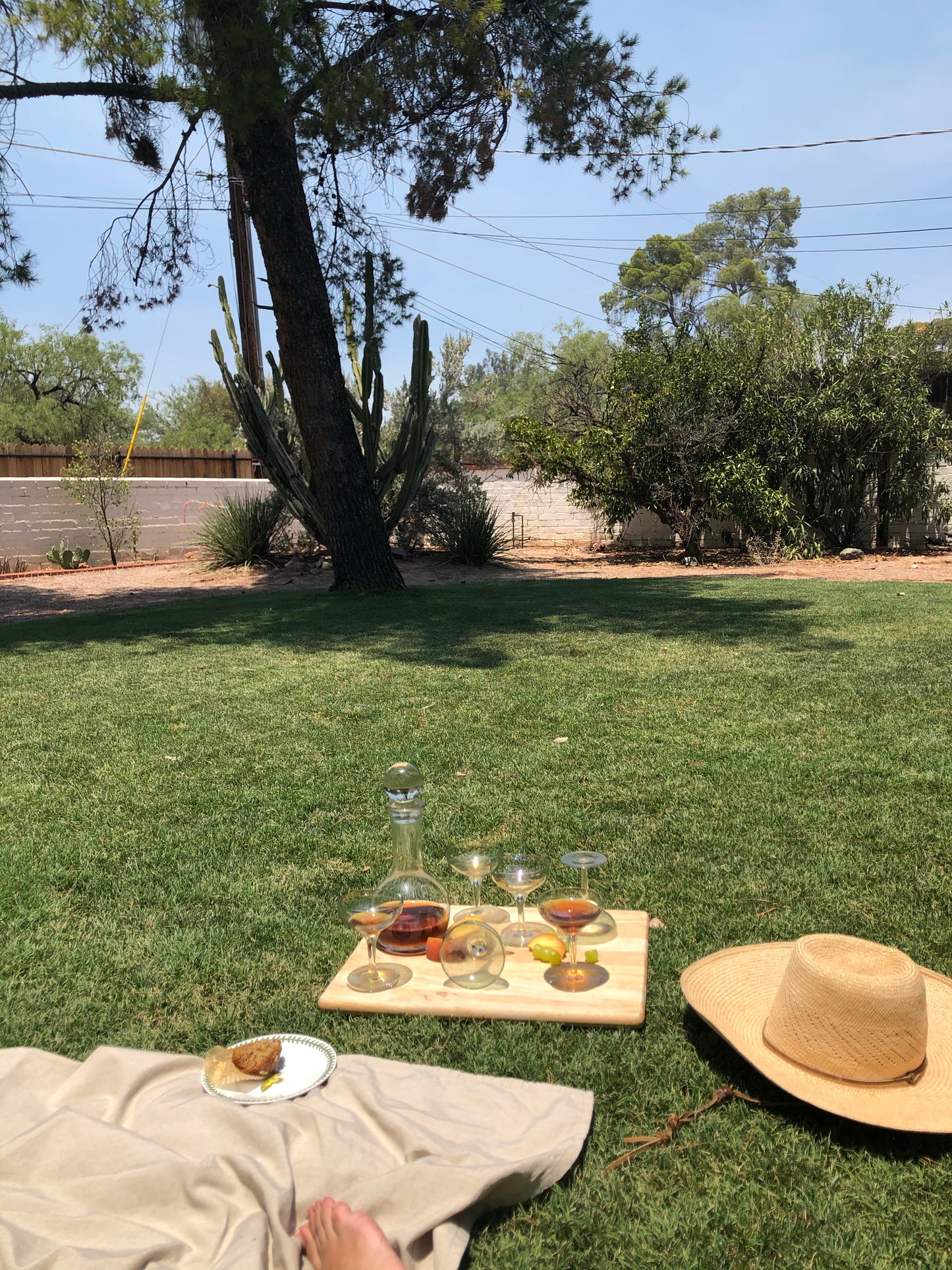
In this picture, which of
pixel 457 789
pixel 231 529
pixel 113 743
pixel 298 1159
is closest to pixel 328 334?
pixel 231 529

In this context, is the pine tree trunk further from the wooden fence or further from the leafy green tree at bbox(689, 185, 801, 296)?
the leafy green tree at bbox(689, 185, 801, 296)

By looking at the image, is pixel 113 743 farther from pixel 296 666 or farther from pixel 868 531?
pixel 868 531

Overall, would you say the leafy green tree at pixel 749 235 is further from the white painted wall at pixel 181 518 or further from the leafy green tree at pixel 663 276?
the white painted wall at pixel 181 518

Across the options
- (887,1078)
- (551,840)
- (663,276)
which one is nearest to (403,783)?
(551,840)

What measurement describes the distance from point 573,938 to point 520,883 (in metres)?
0.22

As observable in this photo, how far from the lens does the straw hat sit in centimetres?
195

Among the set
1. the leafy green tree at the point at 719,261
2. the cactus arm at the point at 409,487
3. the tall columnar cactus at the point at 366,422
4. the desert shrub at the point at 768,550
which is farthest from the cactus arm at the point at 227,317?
the leafy green tree at the point at 719,261

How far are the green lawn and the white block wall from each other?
7861mm

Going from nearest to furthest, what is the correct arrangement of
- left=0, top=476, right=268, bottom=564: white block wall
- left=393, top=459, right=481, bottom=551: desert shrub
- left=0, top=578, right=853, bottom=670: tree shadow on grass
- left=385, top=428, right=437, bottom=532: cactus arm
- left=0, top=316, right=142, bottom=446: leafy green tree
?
left=0, top=578, right=853, bottom=670: tree shadow on grass < left=385, top=428, right=437, bottom=532: cactus arm < left=0, top=476, right=268, bottom=564: white block wall < left=393, top=459, right=481, bottom=551: desert shrub < left=0, top=316, right=142, bottom=446: leafy green tree

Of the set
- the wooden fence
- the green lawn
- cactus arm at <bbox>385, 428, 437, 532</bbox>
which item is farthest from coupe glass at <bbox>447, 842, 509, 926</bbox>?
the wooden fence

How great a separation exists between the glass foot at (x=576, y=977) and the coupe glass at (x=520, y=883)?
0.18m

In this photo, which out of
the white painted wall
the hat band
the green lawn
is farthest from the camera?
the white painted wall

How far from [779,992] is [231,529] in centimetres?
1291

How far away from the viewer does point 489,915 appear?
288 cm
